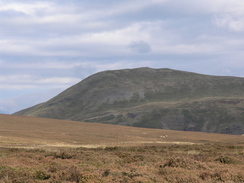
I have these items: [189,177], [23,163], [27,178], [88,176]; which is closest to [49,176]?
[27,178]

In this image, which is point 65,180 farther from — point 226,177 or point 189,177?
point 226,177

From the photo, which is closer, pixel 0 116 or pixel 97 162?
pixel 97 162

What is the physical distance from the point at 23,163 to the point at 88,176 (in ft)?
27.8

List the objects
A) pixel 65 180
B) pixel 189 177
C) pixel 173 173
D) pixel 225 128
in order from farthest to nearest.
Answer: pixel 225 128
pixel 173 173
pixel 189 177
pixel 65 180

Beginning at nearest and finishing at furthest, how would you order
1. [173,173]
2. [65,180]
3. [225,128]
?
[65,180] → [173,173] → [225,128]

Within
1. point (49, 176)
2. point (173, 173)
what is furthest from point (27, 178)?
point (173, 173)

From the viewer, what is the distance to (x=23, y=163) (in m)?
22.8

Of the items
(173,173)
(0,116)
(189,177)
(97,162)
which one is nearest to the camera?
(189,177)

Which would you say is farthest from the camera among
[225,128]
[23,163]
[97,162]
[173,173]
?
[225,128]

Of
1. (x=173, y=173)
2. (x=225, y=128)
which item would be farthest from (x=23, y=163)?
(x=225, y=128)

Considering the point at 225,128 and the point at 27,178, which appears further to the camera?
the point at 225,128

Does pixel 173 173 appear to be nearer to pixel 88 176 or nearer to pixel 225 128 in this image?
pixel 88 176

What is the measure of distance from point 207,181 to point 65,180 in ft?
24.8

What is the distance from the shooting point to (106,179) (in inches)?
632
